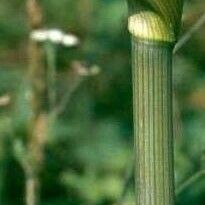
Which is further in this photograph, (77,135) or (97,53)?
(97,53)

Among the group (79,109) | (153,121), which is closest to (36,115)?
(79,109)

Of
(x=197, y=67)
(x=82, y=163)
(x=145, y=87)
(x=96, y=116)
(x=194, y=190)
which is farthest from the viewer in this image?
(x=197, y=67)

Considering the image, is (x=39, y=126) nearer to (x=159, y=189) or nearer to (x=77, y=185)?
(x=77, y=185)

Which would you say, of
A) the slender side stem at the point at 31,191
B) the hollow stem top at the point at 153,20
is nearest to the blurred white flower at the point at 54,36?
the slender side stem at the point at 31,191

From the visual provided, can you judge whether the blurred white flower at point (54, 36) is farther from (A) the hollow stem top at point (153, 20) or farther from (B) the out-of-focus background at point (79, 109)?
(A) the hollow stem top at point (153, 20)

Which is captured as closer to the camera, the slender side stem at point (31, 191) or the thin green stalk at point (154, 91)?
the thin green stalk at point (154, 91)

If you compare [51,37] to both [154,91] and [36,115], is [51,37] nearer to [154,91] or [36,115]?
[36,115]

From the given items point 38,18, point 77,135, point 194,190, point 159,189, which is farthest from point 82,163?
point 159,189

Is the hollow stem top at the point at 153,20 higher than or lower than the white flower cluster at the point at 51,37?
higher
